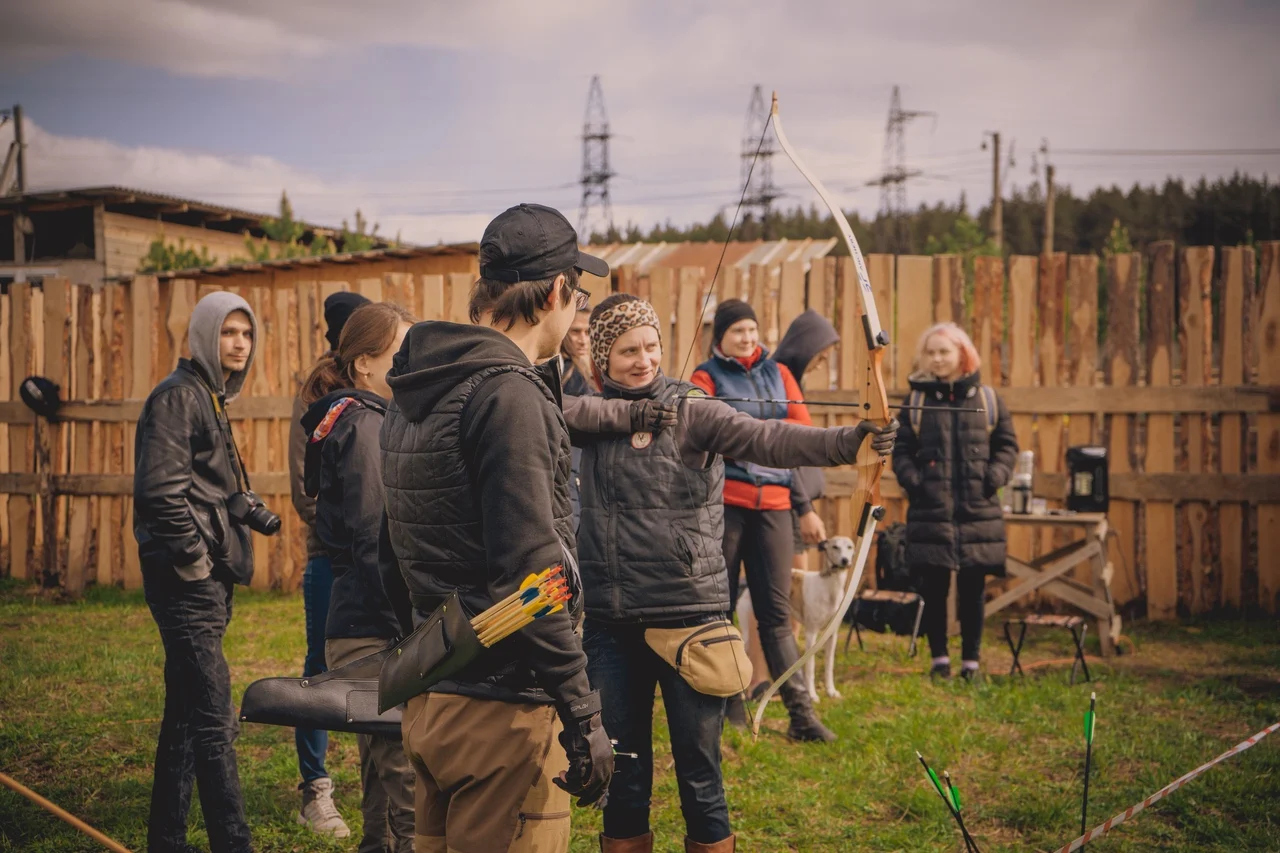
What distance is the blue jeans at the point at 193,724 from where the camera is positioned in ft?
10.5

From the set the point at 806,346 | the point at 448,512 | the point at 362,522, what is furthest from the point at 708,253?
the point at 448,512

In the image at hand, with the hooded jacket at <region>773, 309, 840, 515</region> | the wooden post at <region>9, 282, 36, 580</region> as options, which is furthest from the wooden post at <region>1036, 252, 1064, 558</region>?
the wooden post at <region>9, 282, 36, 580</region>

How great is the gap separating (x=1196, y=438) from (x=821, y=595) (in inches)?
124

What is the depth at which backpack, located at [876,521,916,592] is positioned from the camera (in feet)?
22.2

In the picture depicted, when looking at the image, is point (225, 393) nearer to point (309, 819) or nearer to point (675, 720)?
point (309, 819)

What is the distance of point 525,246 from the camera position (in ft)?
6.81

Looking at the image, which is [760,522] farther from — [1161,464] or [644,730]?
[1161,464]

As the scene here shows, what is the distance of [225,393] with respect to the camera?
3.55m

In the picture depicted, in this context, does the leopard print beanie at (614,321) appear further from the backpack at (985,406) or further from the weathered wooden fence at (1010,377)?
the weathered wooden fence at (1010,377)

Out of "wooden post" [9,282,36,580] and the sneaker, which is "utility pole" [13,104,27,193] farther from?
the sneaker

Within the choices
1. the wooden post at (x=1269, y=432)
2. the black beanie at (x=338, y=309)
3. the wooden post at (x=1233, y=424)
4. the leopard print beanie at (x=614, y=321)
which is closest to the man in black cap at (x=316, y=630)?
the black beanie at (x=338, y=309)

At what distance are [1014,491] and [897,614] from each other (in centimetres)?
108

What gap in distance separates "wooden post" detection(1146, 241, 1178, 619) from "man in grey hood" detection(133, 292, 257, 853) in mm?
6009

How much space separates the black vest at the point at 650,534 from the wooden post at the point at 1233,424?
539 cm
